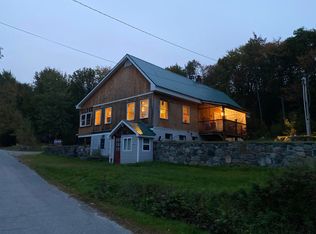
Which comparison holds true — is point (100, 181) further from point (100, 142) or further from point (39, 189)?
point (100, 142)

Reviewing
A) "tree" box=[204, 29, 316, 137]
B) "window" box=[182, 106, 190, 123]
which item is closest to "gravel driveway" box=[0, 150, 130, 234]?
"window" box=[182, 106, 190, 123]

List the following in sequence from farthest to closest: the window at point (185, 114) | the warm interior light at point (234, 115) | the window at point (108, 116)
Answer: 1. the warm interior light at point (234, 115)
2. the window at point (108, 116)
3. the window at point (185, 114)

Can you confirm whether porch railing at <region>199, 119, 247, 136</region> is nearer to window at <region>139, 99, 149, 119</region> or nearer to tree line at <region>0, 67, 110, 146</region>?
window at <region>139, 99, 149, 119</region>

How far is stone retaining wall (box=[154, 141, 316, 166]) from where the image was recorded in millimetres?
16828

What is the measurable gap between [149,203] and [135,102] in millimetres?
19305

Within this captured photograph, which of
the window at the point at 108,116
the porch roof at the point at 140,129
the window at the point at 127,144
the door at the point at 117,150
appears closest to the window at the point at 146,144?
the porch roof at the point at 140,129

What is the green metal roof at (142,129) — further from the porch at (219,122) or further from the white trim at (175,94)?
the porch at (219,122)

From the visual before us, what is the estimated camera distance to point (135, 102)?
28578 millimetres

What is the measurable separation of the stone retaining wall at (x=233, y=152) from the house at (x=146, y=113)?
2.43m

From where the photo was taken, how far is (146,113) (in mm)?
27344

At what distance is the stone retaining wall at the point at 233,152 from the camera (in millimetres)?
16828

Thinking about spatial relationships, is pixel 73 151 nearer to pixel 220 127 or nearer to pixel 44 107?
pixel 220 127

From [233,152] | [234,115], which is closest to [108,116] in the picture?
[234,115]

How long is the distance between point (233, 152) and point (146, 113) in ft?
32.1
